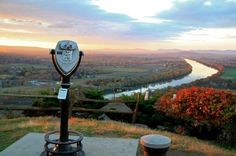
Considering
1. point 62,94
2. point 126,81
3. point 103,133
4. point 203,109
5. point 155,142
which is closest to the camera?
point 155,142

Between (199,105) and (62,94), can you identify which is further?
(199,105)

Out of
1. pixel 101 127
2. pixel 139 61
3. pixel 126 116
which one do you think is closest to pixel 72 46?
pixel 101 127

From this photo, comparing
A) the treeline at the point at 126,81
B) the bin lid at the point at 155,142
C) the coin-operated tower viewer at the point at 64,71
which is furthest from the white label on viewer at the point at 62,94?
the treeline at the point at 126,81

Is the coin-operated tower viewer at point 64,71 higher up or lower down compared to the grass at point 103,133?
higher up

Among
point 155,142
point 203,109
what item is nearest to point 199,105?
point 203,109

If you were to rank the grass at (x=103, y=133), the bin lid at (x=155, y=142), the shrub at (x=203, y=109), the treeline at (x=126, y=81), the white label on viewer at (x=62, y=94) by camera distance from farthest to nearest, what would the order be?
the treeline at (x=126, y=81) → the shrub at (x=203, y=109) → the grass at (x=103, y=133) → the white label on viewer at (x=62, y=94) → the bin lid at (x=155, y=142)

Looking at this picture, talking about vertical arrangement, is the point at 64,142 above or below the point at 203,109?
above

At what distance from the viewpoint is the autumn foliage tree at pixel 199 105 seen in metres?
7.93

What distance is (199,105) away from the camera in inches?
332

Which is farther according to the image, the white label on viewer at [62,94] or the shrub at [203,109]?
the shrub at [203,109]

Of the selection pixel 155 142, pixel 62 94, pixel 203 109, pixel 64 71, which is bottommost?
pixel 203 109

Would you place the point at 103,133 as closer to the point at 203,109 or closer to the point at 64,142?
the point at 64,142

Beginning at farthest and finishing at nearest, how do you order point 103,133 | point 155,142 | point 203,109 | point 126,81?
point 126,81 → point 203,109 → point 103,133 → point 155,142

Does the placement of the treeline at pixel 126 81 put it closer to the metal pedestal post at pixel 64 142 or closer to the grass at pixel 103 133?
the grass at pixel 103 133
